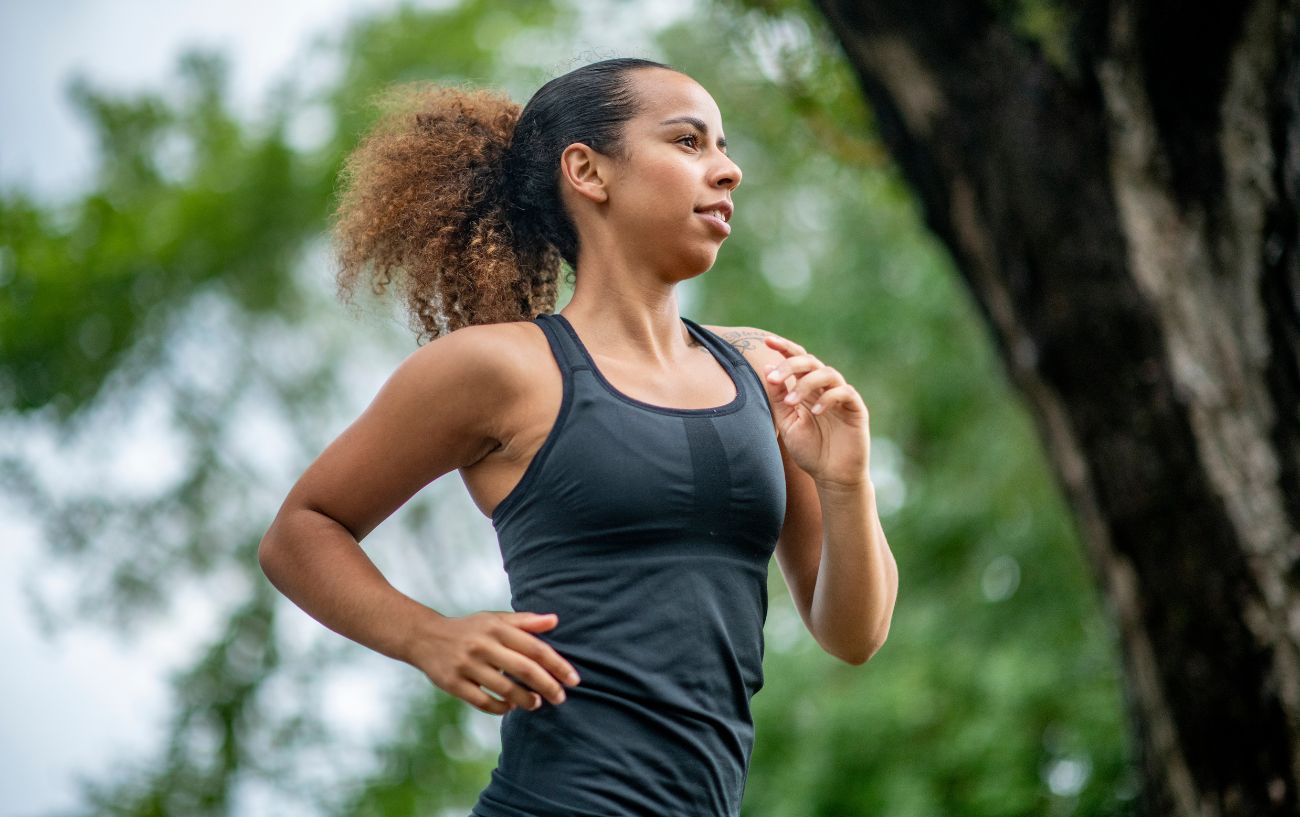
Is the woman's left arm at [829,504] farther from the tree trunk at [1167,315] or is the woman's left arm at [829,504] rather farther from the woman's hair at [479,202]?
the tree trunk at [1167,315]

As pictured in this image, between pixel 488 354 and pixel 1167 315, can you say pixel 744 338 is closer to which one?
pixel 488 354

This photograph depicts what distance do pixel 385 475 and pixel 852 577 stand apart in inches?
25.4

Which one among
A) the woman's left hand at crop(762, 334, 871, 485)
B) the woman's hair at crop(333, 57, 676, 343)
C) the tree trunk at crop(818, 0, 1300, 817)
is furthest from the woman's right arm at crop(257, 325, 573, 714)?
the tree trunk at crop(818, 0, 1300, 817)

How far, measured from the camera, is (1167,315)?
3.29 meters

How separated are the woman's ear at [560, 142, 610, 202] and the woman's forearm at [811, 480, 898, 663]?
0.52 metres

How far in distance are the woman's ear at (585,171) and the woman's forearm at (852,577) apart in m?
0.52

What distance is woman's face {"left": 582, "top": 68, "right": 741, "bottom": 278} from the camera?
1.97 metres

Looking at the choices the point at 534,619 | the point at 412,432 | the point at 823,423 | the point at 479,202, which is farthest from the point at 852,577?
the point at 479,202

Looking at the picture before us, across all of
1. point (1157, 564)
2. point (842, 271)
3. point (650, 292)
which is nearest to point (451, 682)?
point (650, 292)

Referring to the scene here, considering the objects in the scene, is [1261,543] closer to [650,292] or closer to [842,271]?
[650,292]

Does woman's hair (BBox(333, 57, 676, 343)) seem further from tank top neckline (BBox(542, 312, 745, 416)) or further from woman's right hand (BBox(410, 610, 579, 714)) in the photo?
woman's right hand (BBox(410, 610, 579, 714))

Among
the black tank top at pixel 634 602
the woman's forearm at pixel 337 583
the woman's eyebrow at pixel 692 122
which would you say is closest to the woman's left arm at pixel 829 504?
the black tank top at pixel 634 602

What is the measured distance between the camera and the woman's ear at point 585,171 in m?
2.03

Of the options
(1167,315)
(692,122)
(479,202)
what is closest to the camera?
(692,122)
